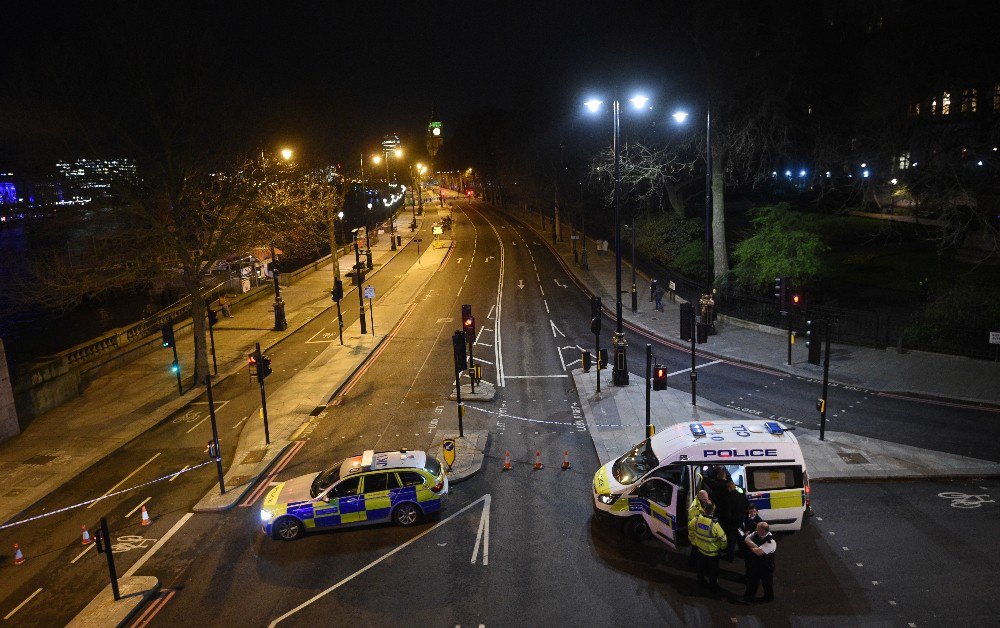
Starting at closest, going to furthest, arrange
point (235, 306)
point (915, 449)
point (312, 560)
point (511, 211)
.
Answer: point (312, 560), point (915, 449), point (235, 306), point (511, 211)

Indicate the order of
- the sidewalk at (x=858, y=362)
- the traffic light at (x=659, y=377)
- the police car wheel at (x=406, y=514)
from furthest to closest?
1. the sidewalk at (x=858, y=362)
2. the traffic light at (x=659, y=377)
3. the police car wheel at (x=406, y=514)

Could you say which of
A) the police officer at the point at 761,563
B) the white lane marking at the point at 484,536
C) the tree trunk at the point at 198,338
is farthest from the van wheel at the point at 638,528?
the tree trunk at the point at 198,338

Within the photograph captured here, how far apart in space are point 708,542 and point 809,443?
7.67 meters

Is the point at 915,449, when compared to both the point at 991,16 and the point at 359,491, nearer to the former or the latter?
the point at 359,491

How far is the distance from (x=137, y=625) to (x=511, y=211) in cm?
9536

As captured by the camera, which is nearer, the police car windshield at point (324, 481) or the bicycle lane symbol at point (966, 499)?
the bicycle lane symbol at point (966, 499)

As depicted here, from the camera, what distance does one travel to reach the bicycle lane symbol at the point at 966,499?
13.1 meters

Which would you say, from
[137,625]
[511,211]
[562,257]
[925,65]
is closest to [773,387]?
[925,65]

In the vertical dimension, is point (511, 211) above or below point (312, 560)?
above

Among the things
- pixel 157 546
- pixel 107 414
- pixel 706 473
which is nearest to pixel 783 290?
pixel 706 473

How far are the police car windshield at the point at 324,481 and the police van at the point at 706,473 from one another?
622cm

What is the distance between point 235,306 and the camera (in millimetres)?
37594

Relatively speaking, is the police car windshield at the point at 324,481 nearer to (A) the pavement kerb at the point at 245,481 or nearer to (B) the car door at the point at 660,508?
(A) the pavement kerb at the point at 245,481

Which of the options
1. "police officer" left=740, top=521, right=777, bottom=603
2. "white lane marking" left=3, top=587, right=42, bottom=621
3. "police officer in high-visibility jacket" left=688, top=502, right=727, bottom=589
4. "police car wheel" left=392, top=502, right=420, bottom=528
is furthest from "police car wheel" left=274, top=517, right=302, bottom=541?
"police officer" left=740, top=521, right=777, bottom=603
